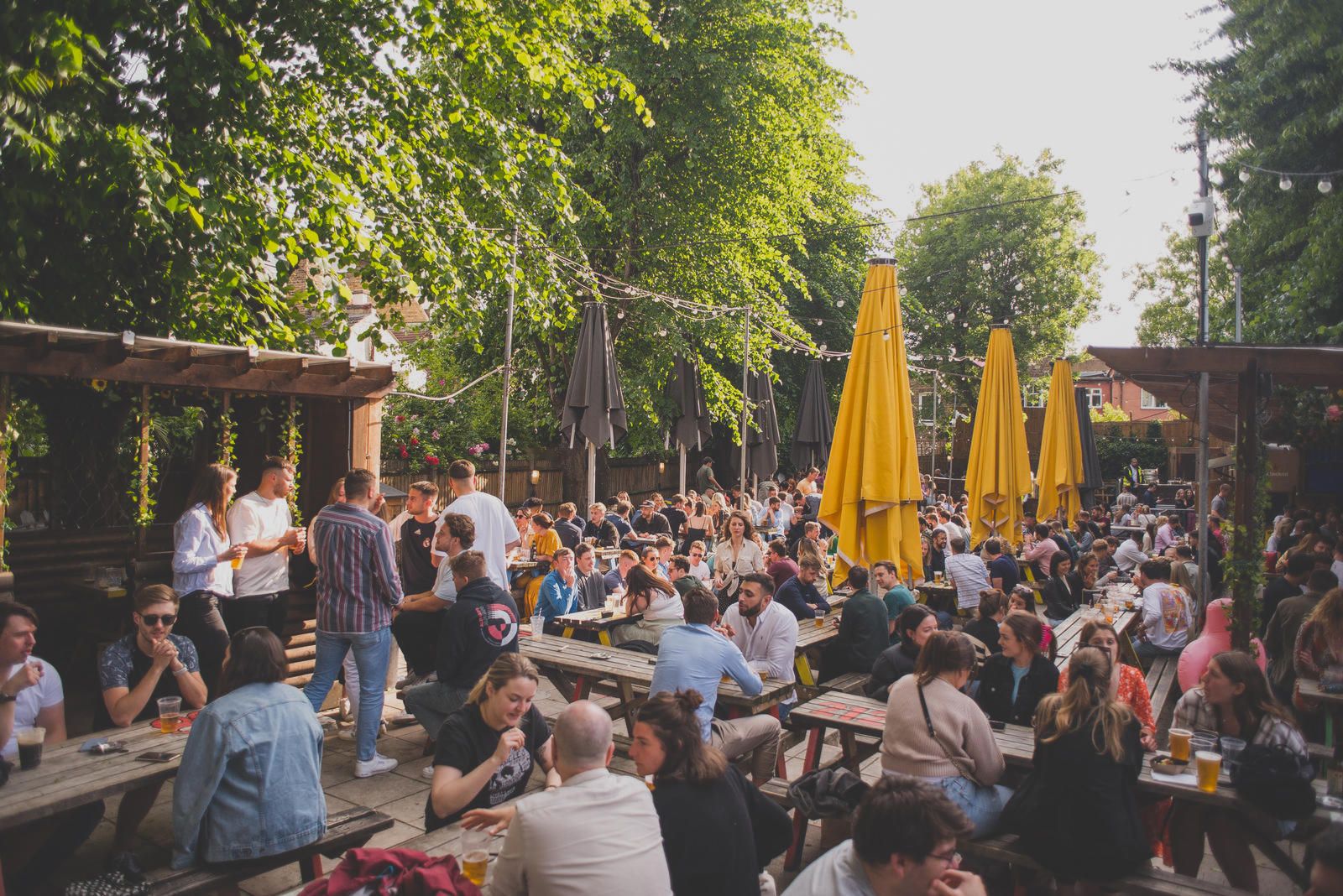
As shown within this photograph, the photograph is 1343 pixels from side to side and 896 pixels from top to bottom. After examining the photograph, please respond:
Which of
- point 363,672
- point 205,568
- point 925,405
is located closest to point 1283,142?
point 363,672

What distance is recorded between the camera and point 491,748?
3783 millimetres

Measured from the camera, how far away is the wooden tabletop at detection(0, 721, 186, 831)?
3.44 m

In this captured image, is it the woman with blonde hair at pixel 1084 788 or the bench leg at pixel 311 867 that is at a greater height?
the woman with blonde hair at pixel 1084 788

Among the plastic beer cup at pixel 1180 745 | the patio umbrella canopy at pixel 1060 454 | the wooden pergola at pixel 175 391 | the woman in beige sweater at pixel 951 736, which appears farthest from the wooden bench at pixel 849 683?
the patio umbrella canopy at pixel 1060 454

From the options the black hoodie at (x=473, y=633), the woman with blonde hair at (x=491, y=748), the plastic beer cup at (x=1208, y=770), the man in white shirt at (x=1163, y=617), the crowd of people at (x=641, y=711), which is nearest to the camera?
the crowd of people at (x=641, y=711)

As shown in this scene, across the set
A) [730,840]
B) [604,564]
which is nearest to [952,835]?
[730,840]

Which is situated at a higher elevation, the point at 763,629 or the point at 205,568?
the point at 205,568

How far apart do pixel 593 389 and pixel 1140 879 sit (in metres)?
9.55

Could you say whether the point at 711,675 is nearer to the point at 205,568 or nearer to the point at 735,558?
the point at 205,568

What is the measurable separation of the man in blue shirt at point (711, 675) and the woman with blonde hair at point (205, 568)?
2.71m

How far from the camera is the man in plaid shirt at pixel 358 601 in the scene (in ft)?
18.4

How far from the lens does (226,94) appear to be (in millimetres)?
7387

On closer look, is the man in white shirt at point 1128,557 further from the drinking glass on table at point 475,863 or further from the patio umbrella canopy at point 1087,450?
the drinking glass on table at point 475,863

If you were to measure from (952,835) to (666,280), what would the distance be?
1593cm
